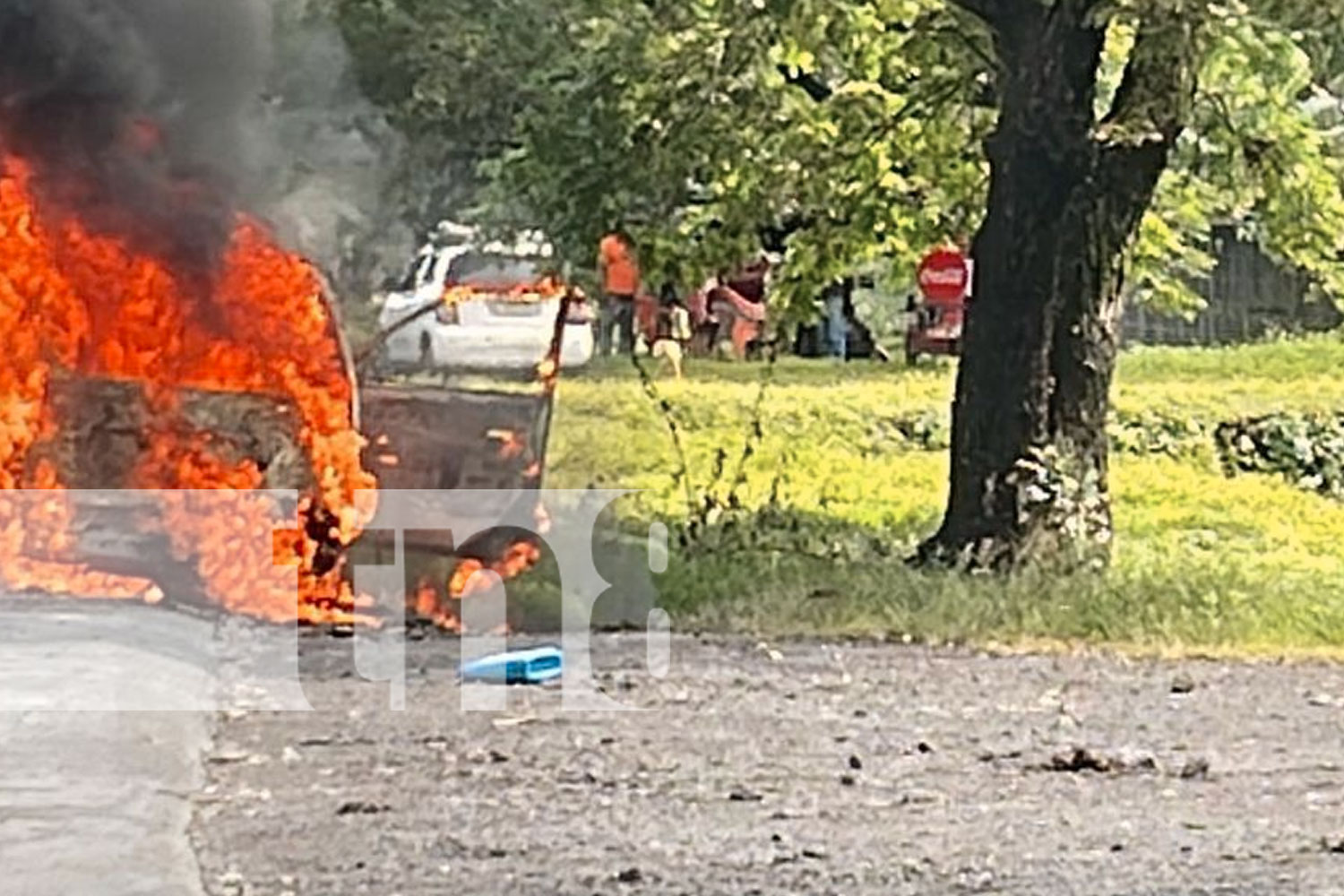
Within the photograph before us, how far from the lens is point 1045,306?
1312 cm

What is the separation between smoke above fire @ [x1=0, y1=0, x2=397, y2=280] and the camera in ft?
40.0

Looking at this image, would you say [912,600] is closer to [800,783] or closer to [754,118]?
[754,118]

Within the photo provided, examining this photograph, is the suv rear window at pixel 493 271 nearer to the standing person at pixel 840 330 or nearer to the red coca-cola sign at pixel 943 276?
the red coca-cola sign at pixel 943 276

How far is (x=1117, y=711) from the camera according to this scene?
9648 mm

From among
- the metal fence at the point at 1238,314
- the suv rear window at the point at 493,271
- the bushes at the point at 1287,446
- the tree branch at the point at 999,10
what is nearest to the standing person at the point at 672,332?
the suv rear window at the point at 493,271

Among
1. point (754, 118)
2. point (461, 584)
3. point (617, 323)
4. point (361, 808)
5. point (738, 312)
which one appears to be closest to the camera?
point (361, 808)

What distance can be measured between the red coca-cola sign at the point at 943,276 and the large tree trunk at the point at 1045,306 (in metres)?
2.22

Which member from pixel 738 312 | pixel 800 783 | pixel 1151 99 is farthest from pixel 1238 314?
pixel 800 783

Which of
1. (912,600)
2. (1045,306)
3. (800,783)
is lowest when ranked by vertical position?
(800,783)

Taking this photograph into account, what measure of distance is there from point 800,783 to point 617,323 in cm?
765

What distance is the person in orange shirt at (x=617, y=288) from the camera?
1396cm

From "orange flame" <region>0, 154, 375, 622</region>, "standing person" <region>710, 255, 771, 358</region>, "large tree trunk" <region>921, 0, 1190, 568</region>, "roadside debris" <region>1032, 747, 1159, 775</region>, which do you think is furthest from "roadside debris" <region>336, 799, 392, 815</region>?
"standing person" <region>710, 255, 771, 358</region>

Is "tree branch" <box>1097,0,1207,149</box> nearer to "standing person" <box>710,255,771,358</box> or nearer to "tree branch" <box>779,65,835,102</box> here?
"tree branch" <box>779,65,835,102</box>

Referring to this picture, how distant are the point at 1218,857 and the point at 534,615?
5.48 m
